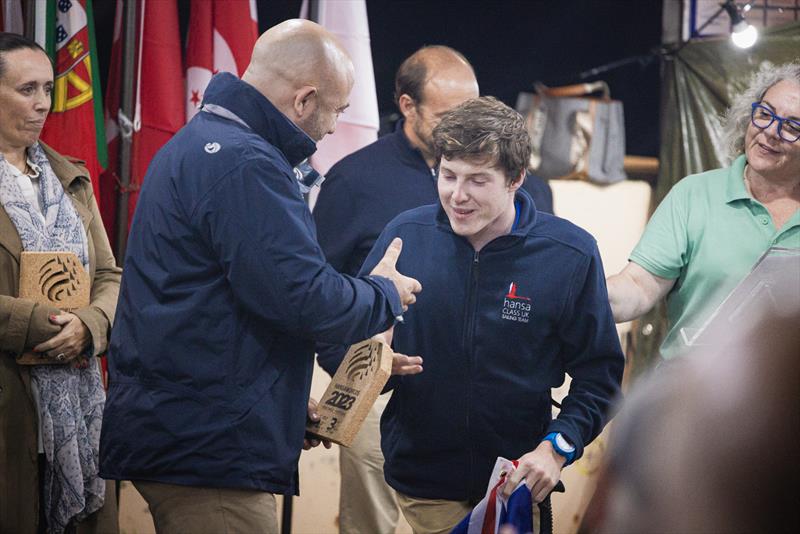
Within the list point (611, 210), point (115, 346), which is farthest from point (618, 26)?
point (115, 346)

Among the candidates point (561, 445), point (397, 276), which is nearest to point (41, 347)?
point (397, 276)

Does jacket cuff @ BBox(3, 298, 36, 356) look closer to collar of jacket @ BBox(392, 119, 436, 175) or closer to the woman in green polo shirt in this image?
collar of jacket @ BBox(392, 119, 436, 175)

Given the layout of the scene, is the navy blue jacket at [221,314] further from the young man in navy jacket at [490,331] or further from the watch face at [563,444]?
the watch face at [563,444]

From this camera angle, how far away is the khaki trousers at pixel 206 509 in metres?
2.16

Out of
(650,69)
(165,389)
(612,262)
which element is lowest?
(612,262)

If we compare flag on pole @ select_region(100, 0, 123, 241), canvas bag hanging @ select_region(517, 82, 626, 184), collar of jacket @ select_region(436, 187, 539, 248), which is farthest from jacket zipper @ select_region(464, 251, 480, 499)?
canvas bag hanging @ select_region(517, 82, 626, 184)

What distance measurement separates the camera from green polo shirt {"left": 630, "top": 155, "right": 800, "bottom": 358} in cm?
281

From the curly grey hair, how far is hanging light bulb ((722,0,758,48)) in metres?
1.16

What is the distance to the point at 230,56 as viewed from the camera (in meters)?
4.34

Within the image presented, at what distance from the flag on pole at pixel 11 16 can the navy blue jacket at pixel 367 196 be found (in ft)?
4.93

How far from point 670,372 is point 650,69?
445 centimetres

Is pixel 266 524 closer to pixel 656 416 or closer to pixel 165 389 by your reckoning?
pixel 165 389

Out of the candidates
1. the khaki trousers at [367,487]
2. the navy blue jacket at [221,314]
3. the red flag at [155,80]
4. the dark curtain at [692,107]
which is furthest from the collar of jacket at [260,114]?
the dark curtain at [692,107]

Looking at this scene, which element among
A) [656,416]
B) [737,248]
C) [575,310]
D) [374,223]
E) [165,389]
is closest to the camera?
[656,416]
